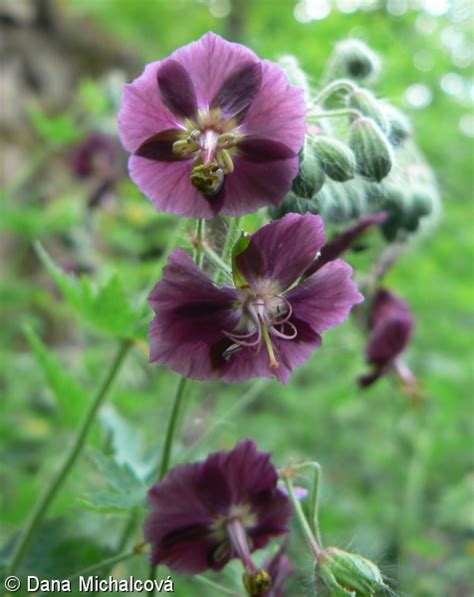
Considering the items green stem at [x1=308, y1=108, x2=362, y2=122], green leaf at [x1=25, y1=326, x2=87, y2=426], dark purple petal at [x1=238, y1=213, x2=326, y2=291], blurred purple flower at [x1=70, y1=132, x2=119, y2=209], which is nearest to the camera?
dark purple petal at [x1=238, y1=213, x2=326, y2=291]

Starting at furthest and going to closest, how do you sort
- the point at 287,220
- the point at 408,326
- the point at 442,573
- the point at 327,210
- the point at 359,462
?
1. the point at 359,462
2. the point at 442,573
3. the point at 408,326
4. the point at 327,210
5. the point at 287,220

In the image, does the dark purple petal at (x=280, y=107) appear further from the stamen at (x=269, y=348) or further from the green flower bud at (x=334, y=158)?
the stamen at (x=269, y=348)

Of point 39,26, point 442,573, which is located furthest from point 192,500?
point 39,26

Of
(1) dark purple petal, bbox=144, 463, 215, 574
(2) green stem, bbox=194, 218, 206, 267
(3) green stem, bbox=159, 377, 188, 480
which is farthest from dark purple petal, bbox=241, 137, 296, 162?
(1) dark purple petal, bbox=144, 463, 215, 574

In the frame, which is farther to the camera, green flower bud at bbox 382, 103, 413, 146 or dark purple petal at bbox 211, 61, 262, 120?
green flower bud at bbox 382, 103, 413, 146

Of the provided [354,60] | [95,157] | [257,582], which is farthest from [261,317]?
[95,157]

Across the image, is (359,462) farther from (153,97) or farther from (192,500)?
(153,97)

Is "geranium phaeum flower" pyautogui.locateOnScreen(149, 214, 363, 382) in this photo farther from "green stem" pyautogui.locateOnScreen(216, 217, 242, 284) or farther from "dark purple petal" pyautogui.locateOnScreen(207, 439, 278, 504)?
"dark purple petal" pyautogui.locateOnScreen(207, 439, 278, 504)
